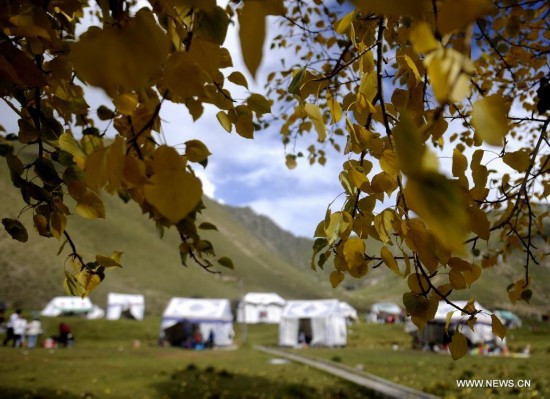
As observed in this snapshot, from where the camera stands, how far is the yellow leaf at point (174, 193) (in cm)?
56

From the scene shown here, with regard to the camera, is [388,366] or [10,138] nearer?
[10,138]

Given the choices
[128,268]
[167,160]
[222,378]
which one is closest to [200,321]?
[222,378]

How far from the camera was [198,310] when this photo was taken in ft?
71.4

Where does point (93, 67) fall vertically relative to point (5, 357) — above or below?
above

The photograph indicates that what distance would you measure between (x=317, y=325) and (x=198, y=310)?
6.39m

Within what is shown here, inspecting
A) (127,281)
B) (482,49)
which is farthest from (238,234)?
(482,49)

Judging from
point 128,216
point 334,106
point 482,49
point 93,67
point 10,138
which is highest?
point 128,216

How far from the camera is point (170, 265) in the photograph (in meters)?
77.0

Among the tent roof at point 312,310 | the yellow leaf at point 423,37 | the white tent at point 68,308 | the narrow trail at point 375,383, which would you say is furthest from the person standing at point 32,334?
the yellow leaf at point 423,37

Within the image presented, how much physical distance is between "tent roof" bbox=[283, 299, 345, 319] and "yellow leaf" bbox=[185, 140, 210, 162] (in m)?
22.1

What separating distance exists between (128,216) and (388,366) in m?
88.0

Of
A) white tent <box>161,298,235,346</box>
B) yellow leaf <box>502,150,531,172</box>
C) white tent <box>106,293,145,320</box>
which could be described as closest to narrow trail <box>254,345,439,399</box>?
yellow leaf <box>502,150,531,172</box>

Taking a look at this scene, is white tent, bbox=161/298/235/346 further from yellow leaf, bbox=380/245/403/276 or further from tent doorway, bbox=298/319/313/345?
yellow leaf, bbox=380/245/403/276

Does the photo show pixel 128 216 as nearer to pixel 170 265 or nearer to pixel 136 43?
pixel 170 265
